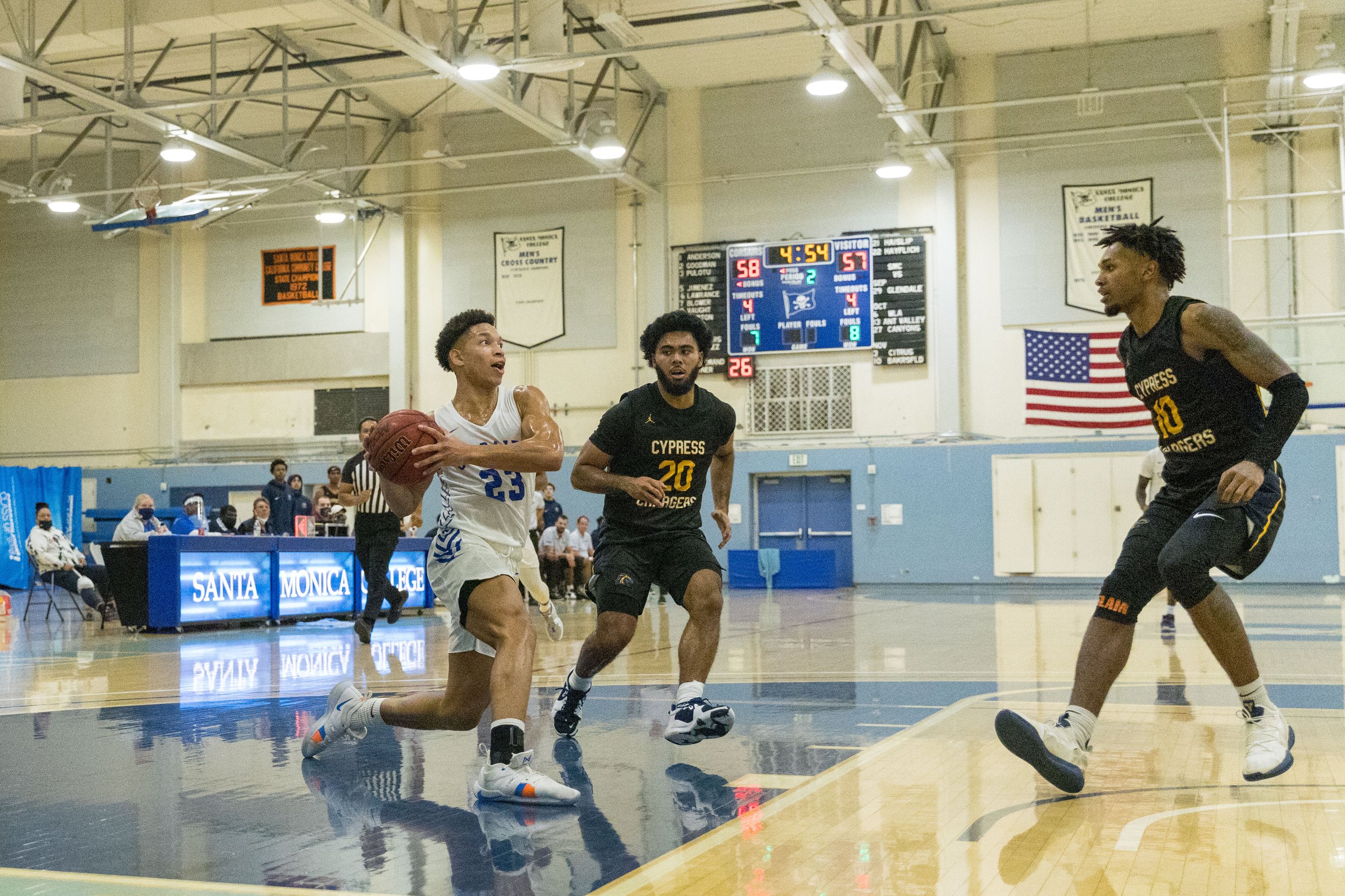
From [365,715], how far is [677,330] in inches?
75.1

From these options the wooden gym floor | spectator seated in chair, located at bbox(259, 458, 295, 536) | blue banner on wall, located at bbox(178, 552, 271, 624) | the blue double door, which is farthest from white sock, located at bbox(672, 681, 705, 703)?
the blue double door

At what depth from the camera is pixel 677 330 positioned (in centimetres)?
513

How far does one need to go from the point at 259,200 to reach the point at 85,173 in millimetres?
4050

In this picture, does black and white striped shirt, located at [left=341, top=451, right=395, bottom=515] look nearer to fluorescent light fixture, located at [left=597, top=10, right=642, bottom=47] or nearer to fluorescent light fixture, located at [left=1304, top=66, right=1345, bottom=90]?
fluorescent light fixture, located at [left=597, top=10, right=642, bottom=47]

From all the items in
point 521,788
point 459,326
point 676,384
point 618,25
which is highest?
point 618,25

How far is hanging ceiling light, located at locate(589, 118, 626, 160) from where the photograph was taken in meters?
18.8

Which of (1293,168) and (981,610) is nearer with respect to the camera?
(981,610)

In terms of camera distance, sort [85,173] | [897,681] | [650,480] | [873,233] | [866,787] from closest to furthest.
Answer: [866,787] → [650,480] → [897,681] → [873,233] → [85,173]

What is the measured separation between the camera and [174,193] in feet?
80.8

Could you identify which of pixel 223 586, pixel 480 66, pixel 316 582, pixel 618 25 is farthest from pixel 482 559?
pixel 618 25

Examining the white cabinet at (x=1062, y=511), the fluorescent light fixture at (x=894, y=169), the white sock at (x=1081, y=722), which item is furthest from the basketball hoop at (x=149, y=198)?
the white sock at (x=1081, y=722)

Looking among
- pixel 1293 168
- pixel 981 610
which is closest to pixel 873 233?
pixel 1293 168

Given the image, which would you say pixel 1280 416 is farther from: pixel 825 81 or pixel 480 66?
pixel 480 66

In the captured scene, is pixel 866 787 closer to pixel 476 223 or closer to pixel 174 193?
pixel 476 223
